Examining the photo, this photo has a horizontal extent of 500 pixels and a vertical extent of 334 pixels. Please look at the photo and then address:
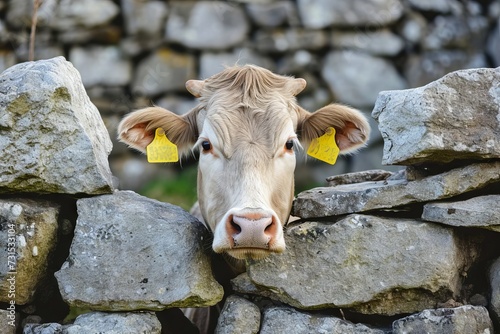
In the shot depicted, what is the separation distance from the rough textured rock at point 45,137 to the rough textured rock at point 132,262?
181 mm

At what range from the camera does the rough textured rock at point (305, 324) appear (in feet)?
13.0

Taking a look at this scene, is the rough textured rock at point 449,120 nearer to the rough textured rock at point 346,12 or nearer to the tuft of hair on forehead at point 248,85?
the tuft of hair on forehead at point 248,85

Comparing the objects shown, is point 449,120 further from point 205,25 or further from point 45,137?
point 205,25

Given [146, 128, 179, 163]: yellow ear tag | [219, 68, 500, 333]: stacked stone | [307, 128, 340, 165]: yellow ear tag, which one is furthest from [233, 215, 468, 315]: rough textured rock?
[146, 128, 179, 163]: yellow ear tag

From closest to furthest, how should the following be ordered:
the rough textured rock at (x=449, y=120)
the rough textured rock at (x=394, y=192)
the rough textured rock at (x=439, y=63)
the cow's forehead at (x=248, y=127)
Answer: the rough textured rock at (x=449, y=120)
the rough textured rock at (x=394, y=192)
the cow's forehead at (x=248, y=127)
the rough textured rock at (x=439, y=63)

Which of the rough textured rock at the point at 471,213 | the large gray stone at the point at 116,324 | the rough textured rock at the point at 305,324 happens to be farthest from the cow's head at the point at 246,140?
the rough textured rock at the point at 471,213

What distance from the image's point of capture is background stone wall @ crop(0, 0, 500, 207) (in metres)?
10.6

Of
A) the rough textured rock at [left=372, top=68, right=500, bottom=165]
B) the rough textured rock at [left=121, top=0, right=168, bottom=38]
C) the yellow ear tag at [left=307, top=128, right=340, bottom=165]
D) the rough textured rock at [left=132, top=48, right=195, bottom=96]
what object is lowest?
the rough textured rock at [left=132, top=48, right=195, bottom=96]

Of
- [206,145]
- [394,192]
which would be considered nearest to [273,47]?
[206,145]

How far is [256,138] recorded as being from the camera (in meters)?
4.48

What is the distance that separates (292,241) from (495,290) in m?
1.15

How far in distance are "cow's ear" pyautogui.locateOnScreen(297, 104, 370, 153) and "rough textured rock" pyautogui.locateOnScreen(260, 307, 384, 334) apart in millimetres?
1494

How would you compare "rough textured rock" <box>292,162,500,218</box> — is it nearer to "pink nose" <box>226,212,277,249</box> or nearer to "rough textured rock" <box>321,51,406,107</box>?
"pink nose" <box>226,212,277,249</box>

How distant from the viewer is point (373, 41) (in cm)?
1093
